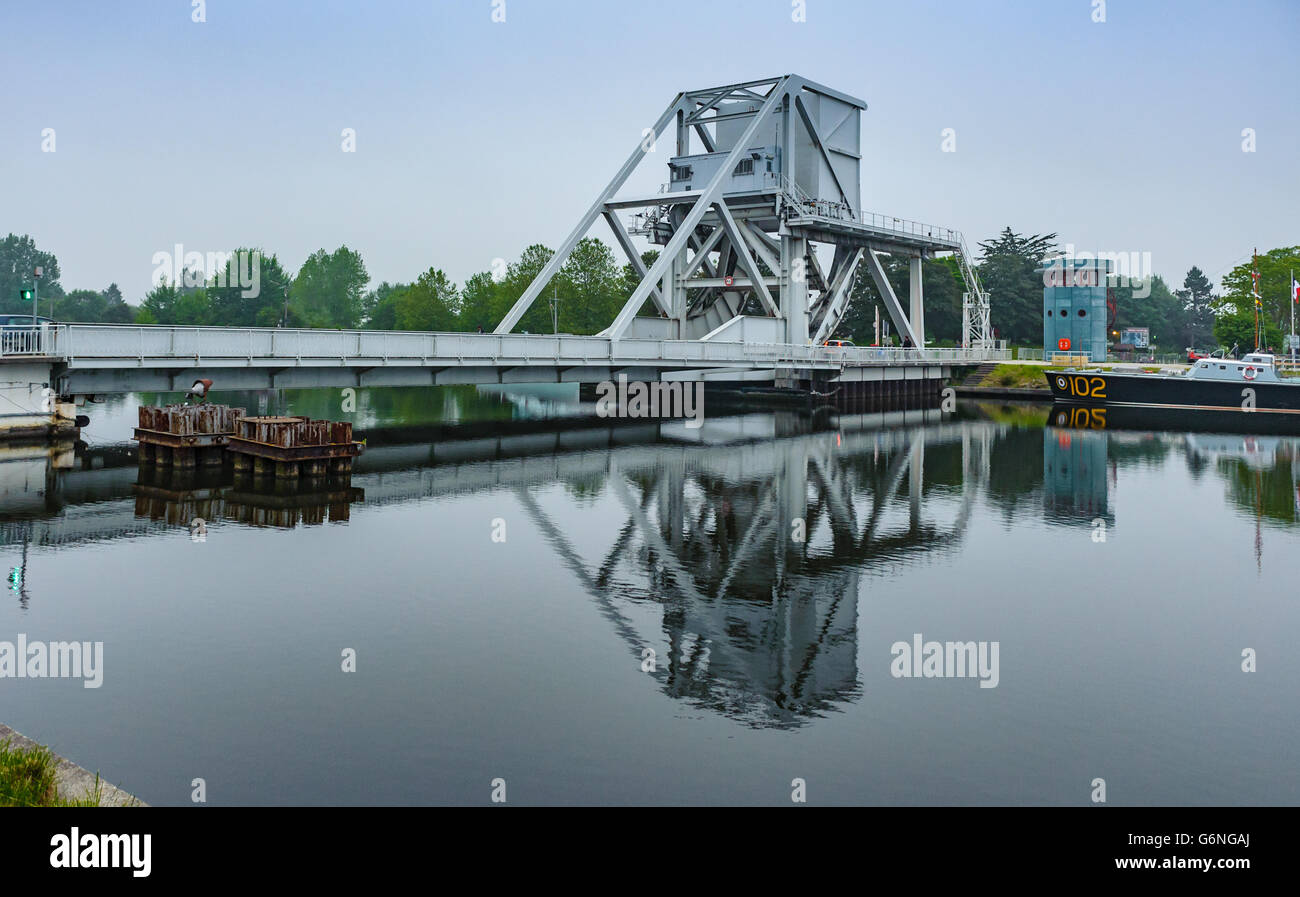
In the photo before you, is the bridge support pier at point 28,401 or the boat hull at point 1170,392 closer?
the bridge support pier at point 28,401

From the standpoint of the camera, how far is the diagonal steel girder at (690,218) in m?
47.3

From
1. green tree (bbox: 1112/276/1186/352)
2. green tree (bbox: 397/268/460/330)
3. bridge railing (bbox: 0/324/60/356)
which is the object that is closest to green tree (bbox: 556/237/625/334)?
green tree (bbox: 397/268/460/330)

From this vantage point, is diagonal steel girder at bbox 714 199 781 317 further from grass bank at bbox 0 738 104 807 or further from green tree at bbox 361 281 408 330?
green tree at bbox 361 281 408 330

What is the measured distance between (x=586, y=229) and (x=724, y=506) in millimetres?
31034

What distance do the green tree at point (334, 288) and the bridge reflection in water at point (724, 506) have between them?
136957 mm

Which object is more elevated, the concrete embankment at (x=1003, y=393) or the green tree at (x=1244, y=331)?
the green tree at (x=1244, y=331)

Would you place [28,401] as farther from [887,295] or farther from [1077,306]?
[1077,306]

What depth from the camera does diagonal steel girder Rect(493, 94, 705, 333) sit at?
4931 centimetres

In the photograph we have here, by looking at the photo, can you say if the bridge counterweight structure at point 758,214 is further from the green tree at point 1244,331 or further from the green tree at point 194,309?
the green tree at point 194,309

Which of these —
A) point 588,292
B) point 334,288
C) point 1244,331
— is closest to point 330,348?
point 588,292

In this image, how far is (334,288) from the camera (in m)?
174

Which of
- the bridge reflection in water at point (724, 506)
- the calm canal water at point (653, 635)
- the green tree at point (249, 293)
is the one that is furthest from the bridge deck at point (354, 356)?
the green tree at point (249, 293)
